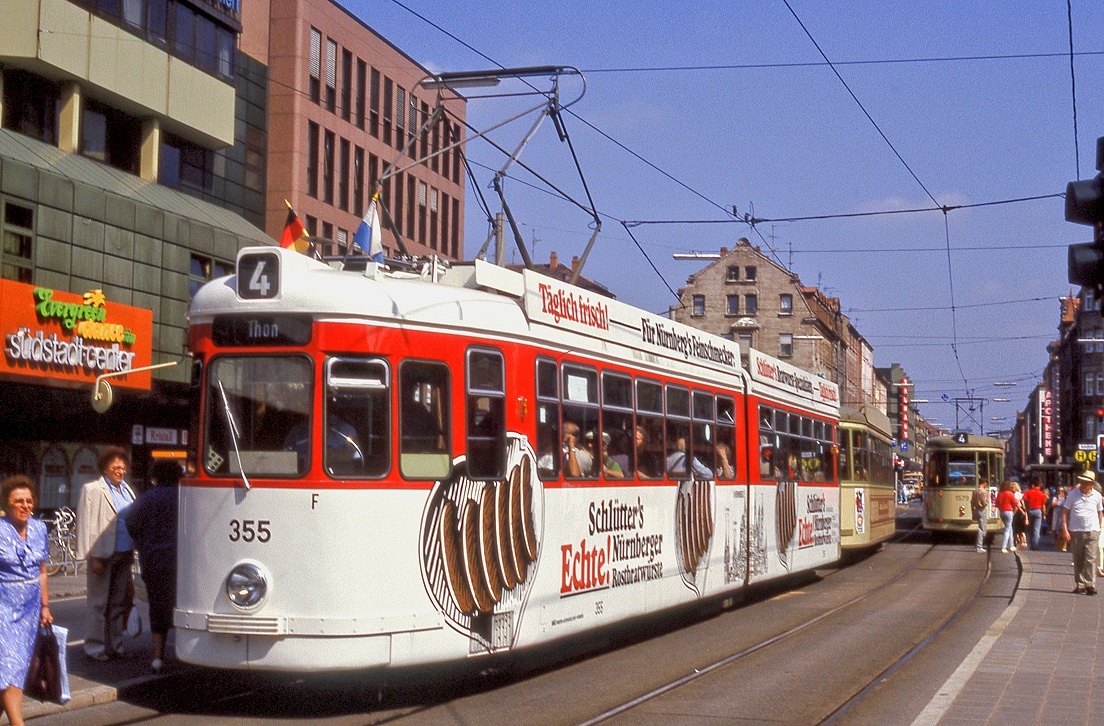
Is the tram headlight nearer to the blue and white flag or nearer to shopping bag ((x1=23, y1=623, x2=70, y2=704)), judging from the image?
shopping bag ((x1=23, y1=623, x2=70, y2=704))

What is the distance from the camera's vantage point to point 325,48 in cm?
4309

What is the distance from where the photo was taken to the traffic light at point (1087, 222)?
826 cm

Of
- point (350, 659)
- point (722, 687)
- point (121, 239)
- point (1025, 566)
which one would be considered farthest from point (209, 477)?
point (121, 239)

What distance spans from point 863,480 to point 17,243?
16.4 m

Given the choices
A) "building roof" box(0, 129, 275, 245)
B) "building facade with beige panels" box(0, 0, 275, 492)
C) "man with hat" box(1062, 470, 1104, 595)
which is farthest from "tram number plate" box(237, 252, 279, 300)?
"building roof" box(0, 129, 275, 245)

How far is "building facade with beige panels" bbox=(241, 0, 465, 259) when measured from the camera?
135 feet

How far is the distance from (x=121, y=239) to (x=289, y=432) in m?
22.3

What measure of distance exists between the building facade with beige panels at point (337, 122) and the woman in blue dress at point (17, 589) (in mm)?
29478

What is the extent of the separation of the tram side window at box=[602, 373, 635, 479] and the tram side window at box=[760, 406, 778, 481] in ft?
16.6

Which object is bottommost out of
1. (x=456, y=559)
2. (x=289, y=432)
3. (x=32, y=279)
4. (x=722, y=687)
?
(x=722, y=687)

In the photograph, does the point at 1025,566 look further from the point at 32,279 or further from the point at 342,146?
the point at 342,146

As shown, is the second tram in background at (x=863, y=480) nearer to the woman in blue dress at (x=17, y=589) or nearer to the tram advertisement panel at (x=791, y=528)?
the tram advertisement panel at (x=791, y=528)

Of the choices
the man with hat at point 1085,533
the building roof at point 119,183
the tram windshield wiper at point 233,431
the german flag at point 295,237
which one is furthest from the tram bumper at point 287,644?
the building roof at point 119,183

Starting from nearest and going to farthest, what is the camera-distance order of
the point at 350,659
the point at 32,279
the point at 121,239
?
the point at 350,659
the point at 32,279
the point at 121,239
